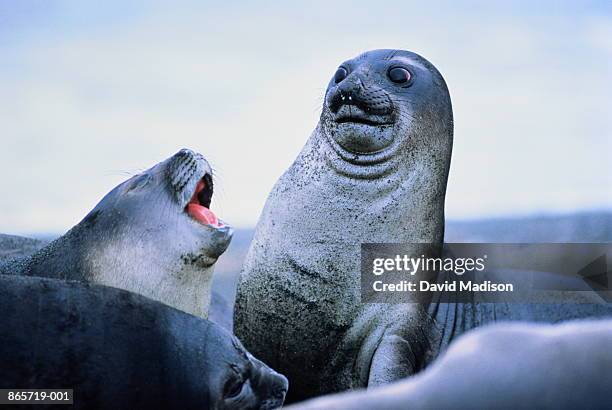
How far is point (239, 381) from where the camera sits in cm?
410

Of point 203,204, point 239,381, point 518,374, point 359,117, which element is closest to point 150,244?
point 203,204

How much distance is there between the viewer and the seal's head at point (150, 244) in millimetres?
5074

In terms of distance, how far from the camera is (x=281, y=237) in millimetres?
5840

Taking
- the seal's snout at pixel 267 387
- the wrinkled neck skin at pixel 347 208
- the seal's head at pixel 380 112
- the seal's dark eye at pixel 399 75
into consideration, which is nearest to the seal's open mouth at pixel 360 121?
the seal's head at pixel 380 112

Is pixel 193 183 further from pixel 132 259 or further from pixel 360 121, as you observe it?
pixel 360 121

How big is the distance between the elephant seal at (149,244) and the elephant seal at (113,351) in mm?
997

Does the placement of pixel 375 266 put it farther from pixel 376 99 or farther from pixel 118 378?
pixel 118 378

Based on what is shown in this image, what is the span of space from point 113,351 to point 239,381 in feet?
1.76

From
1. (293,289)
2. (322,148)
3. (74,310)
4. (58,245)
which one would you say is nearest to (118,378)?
(74,310)

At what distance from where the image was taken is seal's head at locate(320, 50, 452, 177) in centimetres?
583

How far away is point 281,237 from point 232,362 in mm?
1786

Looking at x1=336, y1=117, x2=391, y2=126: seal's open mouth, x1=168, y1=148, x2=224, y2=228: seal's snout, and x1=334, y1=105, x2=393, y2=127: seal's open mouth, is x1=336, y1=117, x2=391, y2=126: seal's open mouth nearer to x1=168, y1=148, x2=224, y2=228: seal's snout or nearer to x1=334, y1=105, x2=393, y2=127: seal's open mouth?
x1=334, y1=105, x2=393, y2=127: seal's open mouth

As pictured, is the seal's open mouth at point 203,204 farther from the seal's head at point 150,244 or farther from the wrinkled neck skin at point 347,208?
the wrinkled neck skin at point 347,208

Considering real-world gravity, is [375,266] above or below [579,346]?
above
